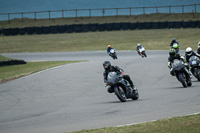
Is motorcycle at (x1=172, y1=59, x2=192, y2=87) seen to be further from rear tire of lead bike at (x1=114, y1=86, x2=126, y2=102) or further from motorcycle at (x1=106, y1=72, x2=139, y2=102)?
rear tire of lead bike at (x1=114, y1=86, x2=126, y2=102)

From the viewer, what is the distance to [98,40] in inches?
2012

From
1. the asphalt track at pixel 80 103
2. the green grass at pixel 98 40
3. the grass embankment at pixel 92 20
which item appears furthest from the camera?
the grass embankment at pixel 92 20

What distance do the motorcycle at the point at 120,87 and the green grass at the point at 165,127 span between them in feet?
11.5

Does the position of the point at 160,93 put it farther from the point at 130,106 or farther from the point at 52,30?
the point at 52,30

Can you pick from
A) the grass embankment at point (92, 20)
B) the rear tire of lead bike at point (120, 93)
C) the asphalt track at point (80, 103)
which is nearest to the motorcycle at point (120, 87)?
the rear tire of lead bike at point (120, 93)

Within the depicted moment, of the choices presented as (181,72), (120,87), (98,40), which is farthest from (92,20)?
(120,87)

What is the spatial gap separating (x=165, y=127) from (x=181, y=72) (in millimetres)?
7253

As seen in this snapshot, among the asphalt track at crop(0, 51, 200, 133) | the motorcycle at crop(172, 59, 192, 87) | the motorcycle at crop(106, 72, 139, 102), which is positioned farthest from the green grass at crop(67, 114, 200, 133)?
the motorcycle at crop(172, 59, 192, 87)

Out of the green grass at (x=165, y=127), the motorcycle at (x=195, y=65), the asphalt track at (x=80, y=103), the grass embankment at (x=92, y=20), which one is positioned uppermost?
the grass embankment at (x=92, y=20)

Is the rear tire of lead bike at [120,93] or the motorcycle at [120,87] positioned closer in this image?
the motorcycle at [120,87]

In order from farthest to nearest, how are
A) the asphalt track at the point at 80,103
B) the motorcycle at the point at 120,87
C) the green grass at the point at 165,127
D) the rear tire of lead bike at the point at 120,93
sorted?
1. the rear tire of lead bike at the point at 120,93
2. the motorcycle at the point at 120,87
3. the asphalt track at the point at 80,103
4. the green grass at the point at 165,127

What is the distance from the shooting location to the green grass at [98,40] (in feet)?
150

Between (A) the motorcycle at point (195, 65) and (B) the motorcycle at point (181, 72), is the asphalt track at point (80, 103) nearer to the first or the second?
(B) the motorcycle at point (181, 72)

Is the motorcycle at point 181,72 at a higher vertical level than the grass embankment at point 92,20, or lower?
lower
